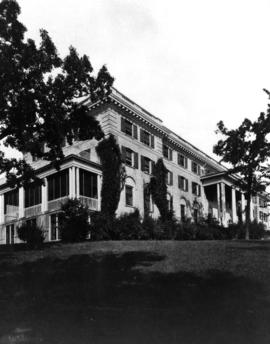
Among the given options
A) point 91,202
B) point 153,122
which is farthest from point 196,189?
point 91,202

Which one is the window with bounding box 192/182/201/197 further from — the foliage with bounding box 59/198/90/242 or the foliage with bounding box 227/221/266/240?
the foliage with bounding box 59/198/90/242

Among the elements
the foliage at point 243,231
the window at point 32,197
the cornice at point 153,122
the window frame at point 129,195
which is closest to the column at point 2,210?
the window at point 32,197

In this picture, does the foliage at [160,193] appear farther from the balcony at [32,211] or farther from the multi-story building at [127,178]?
the balcony at [32,211]

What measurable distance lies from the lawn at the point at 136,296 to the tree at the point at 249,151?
15.8m

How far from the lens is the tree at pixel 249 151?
3325cm

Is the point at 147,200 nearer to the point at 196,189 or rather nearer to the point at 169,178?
the point at 169,178

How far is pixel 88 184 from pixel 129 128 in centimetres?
697

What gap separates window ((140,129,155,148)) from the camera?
38.9 metres

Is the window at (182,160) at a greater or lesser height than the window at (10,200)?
greater

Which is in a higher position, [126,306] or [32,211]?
[32,211]

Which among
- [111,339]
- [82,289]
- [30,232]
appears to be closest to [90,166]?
[30,232]

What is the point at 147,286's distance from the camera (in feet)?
40.3

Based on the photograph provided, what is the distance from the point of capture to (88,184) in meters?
32.7

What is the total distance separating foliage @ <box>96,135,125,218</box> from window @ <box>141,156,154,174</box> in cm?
456
